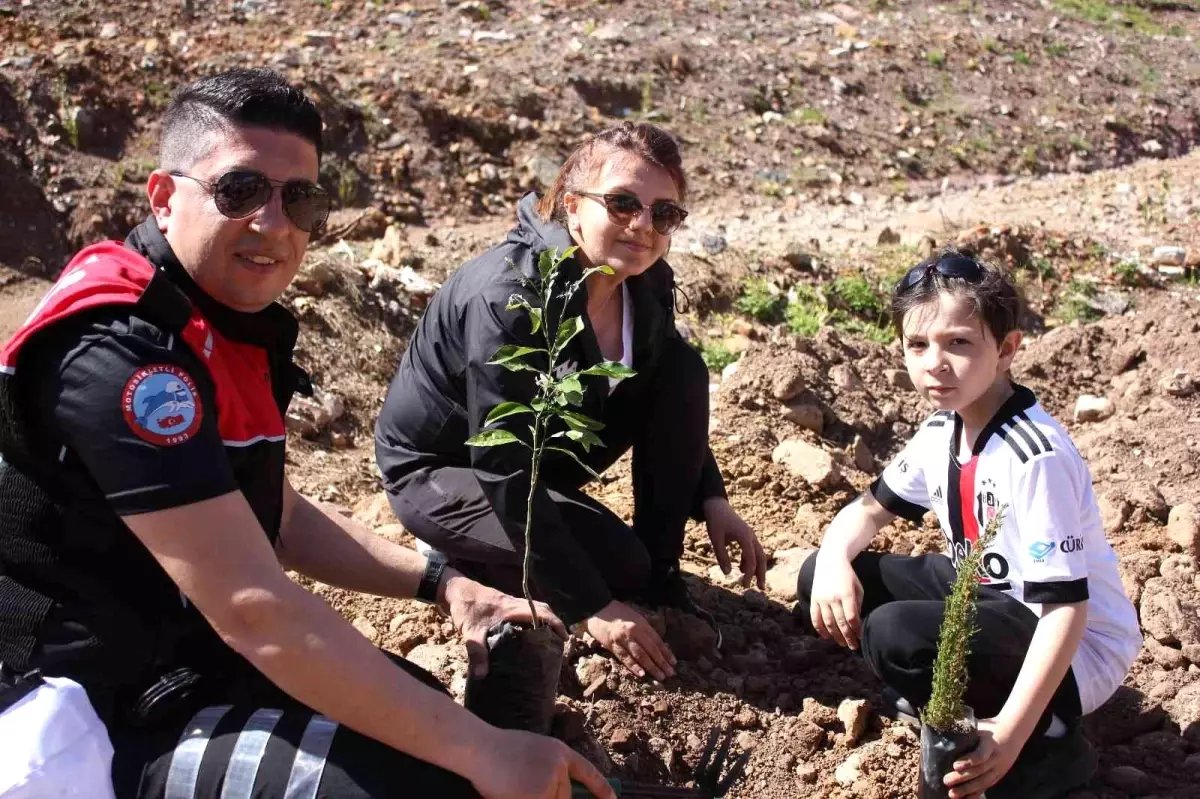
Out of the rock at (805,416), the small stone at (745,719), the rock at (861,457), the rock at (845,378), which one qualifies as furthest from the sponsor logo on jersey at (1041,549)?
the rock at (845,378)

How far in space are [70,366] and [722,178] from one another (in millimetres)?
7024

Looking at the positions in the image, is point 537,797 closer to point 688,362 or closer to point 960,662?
point 960,662

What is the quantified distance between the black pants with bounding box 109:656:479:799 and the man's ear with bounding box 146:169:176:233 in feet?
2.66

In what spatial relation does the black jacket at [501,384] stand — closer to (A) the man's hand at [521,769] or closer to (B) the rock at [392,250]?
(A) the man's hand at [521,769]

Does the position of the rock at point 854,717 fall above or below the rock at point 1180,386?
above

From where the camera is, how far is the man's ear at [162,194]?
202 centimetres

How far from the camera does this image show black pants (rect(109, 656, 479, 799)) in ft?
6.20

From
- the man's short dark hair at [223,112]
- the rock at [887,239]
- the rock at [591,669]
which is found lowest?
the rock at [887,239]

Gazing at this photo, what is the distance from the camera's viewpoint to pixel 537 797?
187 centimetres

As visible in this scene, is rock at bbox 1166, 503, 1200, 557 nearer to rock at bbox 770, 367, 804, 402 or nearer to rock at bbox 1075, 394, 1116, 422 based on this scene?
rock at bbox 1075, 394, 1116, 422

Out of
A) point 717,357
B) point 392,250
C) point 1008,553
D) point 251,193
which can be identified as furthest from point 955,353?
point 392,250

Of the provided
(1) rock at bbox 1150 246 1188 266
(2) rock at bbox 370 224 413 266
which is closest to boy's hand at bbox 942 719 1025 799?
(2) rock at bbox 370 224 413 266

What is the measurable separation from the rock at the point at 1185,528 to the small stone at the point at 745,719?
1.48 meters

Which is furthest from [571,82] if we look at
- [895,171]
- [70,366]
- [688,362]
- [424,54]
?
[70,366]
